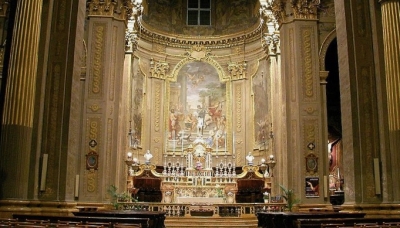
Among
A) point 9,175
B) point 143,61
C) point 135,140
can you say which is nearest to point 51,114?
point 9,175

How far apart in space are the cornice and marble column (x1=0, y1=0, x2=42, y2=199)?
17.8 m

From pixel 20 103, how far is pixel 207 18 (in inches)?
868

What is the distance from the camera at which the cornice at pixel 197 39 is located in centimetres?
2816

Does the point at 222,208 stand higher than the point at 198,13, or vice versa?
the point at 198,13

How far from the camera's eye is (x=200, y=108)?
2895 centimetres

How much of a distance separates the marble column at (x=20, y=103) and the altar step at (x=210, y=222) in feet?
25.7

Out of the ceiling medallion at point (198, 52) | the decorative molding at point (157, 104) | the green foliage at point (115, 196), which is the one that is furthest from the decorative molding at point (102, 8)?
the ceiling medallion at point (198, 52)

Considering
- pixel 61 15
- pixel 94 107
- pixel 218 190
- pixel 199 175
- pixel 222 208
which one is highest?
pixel 61 15

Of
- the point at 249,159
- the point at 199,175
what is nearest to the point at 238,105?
the point at 249,159

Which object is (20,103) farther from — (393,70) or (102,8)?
(102,8)

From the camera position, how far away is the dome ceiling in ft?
96.1

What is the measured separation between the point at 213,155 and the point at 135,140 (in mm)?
4631

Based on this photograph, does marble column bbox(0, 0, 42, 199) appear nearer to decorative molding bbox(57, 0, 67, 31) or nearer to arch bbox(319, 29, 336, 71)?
decorative molding bbox(57, 0, 67, 31)

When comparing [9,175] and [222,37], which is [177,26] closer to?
[222,37]
